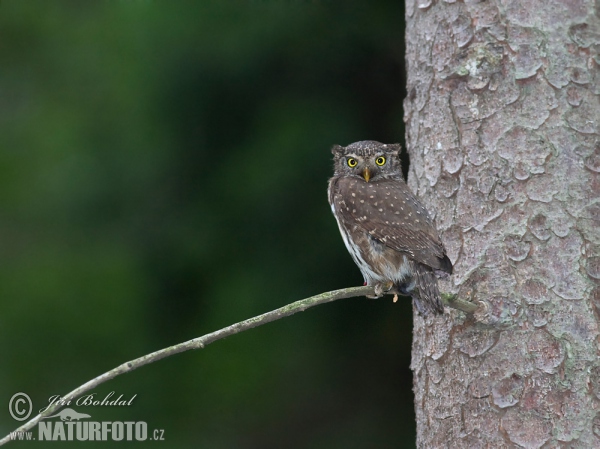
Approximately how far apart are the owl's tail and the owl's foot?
10cm

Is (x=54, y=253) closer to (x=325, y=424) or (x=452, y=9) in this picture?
(x=325, y=424)

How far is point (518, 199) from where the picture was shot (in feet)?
9.80

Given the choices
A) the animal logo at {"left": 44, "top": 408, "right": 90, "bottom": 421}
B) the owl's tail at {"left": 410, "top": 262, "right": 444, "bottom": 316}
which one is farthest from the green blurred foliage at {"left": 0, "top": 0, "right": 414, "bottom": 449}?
the owl's tail at {"left": 410, "top": 262, "right": 444, "bottom": 316}

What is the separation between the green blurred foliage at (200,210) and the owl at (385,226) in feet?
1.94

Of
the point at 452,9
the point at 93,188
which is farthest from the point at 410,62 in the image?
the point at 93,188

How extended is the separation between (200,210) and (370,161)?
132cm

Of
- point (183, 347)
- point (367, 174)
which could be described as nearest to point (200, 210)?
point (367, 174)

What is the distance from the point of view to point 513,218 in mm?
2982

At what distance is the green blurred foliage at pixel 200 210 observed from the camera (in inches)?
183

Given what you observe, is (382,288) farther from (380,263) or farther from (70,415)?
(70,415)

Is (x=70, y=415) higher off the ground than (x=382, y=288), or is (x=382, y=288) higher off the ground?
(x=382, y=288)

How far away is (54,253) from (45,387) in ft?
2.74

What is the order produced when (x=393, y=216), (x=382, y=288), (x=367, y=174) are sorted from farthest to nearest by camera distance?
(x=367, y=174), (x=393, y=216), (x=382, y=288)

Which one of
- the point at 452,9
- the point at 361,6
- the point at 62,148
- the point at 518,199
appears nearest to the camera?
the point at 518,199
